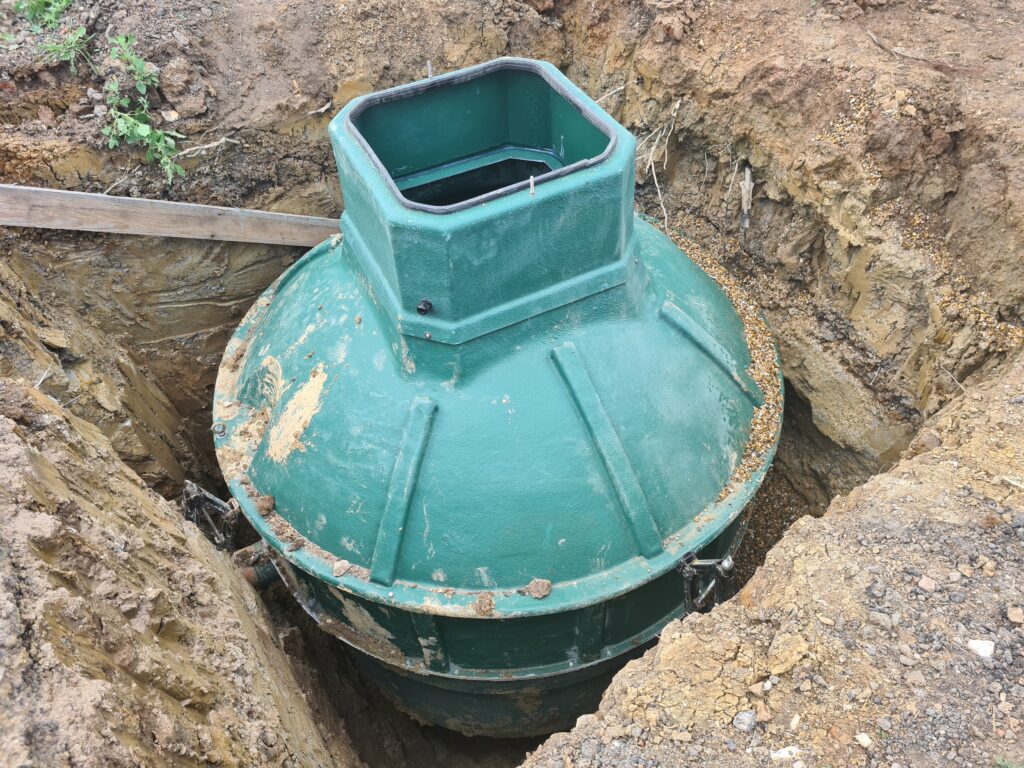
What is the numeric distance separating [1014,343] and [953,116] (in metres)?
1.20

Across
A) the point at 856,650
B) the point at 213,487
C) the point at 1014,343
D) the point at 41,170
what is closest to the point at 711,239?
the point at 1014,343

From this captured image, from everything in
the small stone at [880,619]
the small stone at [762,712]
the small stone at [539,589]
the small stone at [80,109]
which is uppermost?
the small stone at [80,109]

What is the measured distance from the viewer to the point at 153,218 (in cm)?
456

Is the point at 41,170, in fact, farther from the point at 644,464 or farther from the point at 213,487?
the point at 644,464

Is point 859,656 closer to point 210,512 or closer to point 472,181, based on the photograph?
point 472,181

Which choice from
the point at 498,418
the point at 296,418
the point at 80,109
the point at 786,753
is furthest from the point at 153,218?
the point at 786,753

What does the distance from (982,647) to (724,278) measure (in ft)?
8.37

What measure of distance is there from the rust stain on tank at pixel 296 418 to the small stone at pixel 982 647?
263cm

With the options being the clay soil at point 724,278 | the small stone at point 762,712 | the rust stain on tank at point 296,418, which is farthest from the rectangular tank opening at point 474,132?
the small stone at point 762,712

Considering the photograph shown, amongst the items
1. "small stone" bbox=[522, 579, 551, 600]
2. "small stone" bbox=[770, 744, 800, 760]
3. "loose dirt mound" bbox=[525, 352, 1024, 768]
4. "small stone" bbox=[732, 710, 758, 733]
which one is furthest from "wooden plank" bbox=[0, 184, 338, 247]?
"small stone" bbox=[770, 744, 800, 760]

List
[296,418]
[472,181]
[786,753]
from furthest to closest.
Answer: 1. [472,181]
2. [296,418]
3. [786,753]

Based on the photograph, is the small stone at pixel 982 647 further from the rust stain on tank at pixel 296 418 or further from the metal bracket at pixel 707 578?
the rust stain on tank at pixel 296 418

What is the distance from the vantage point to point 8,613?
6.26 ft

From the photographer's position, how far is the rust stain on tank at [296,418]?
3.32 m
